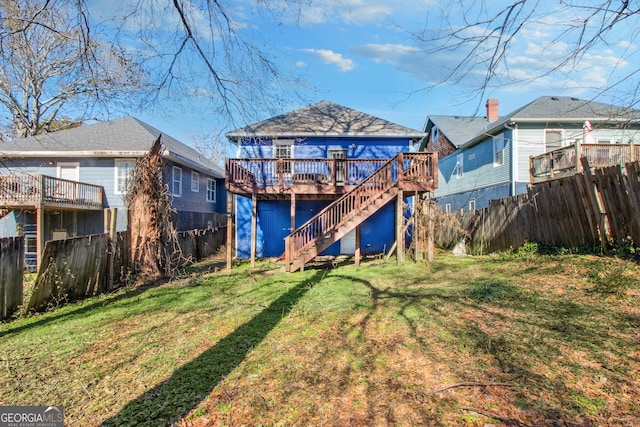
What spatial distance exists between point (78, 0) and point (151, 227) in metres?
6.43

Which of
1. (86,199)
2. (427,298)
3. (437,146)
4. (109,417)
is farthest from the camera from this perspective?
(437,146)

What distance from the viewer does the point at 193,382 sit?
3.38m

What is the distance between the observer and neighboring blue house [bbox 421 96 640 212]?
14789mm

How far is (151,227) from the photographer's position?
921 centimetres

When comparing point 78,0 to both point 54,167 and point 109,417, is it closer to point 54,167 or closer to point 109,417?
point 109,417

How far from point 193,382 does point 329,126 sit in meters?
13.3

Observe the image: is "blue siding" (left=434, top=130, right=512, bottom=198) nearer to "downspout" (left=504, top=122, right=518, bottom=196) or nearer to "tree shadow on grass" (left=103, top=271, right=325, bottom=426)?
"downspout" (left=504, top=122, right=518, bottom=196)

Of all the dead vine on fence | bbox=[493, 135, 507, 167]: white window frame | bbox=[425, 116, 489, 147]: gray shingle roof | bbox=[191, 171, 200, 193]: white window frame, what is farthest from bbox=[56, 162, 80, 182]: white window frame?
bbox=[425, 116, 489, 147]: gray shingle roof

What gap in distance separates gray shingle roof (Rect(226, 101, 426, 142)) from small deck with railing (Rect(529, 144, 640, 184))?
515 centimetres

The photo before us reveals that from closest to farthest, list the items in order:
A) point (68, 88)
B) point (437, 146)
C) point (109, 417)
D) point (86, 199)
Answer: point (109, 417) → point (68, 88) → point (86, 199) → point (437, 146)

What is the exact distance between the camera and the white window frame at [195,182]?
17.9m

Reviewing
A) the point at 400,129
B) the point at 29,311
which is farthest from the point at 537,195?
the point at 29,311

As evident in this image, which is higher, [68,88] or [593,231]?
[68,88]

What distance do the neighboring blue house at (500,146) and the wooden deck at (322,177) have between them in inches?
128
